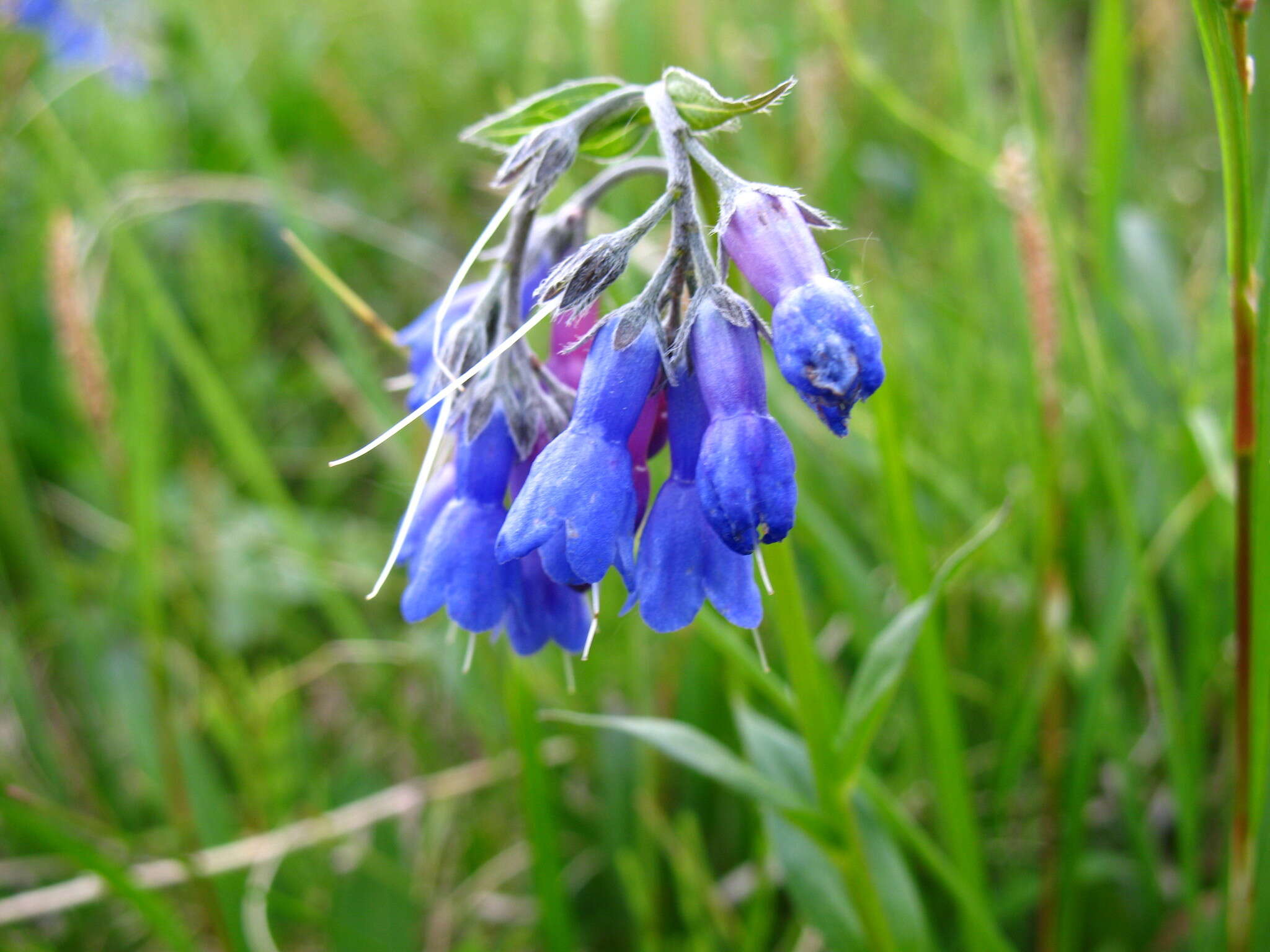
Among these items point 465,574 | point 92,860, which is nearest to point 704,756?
point 465,574

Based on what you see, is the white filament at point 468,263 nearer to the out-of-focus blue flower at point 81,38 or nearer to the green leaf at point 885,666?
the green leaf at point 885,666

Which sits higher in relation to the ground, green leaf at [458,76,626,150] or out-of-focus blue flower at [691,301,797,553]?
green leaf at [458,76,626,150]

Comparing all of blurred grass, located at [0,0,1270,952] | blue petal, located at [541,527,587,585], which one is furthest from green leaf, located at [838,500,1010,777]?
blue petal, located at [541,527,587,585]

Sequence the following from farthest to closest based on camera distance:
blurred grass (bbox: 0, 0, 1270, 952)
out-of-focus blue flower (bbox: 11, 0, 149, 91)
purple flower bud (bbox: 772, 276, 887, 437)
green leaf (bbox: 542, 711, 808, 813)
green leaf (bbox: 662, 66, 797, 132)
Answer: out-of-focus blue flower (bbox: 11, 0, 149, 91), blurred grass (bbox: 0, 0, 1270, 952), green leaf (bbox: 542, 711, 808, 813), green leaf (bbox: 662, 66, 797, 132), purple flower bud (bbox: 772, 276, 887, 437)

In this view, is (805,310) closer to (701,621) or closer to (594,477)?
(594,477)

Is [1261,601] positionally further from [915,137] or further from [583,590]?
[915,137]

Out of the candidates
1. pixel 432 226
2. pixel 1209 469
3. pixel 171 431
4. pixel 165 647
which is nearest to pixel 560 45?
pixel 432 226

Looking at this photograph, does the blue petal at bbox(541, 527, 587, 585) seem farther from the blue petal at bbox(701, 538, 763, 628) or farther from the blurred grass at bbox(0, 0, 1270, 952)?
the blurred grass at bbox(0, 0, 1270, 952)
